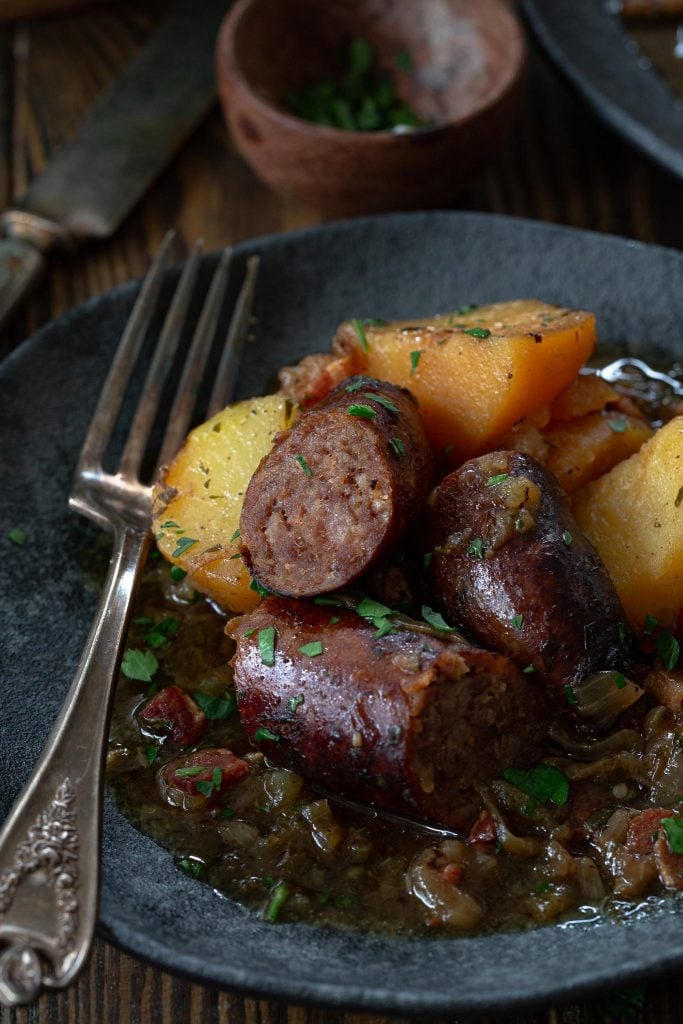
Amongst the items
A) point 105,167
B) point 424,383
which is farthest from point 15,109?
point 424,383

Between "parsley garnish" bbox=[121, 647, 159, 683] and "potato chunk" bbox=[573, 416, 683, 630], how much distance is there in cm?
125

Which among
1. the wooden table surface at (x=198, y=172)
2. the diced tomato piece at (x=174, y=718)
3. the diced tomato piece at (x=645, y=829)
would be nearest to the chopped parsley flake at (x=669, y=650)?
the diced tomato piece at (x=645, y=829)

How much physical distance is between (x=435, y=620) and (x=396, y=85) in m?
3.17

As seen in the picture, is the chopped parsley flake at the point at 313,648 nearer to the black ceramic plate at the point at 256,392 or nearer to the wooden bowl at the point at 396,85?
the black ceramic plate at the point at 256,392

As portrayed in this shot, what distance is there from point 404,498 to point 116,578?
34.0 inches

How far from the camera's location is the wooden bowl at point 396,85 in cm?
438

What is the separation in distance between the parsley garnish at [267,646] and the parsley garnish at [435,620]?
1.25ft

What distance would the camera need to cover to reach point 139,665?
3057mm

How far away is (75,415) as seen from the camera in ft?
12.2

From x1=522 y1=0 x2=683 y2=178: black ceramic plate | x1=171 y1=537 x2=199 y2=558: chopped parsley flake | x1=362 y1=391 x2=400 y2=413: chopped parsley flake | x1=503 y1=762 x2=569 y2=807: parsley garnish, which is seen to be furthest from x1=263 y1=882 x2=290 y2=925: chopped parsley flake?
x1=522 y1=0 x2=683 y2=178: black ceramic plate

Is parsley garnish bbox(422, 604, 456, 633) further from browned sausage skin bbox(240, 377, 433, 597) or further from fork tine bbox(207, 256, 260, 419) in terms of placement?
fork tine bbox(207, 256, 260, 419)

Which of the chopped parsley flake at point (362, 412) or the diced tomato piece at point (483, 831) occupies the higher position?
the chopped parsley flake at point (362, 412)

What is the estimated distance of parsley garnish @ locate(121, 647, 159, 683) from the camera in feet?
9.96

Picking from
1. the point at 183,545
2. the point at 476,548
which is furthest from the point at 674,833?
the point at 183,545
